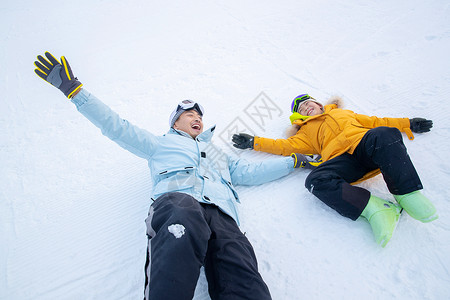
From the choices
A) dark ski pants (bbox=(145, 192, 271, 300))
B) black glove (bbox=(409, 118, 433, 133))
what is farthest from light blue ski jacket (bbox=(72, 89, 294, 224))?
black glove (bbox=(409, 118, 433, 133))

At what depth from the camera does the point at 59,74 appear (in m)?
1.34

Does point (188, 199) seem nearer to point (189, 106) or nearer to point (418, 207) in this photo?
point (189, 106)

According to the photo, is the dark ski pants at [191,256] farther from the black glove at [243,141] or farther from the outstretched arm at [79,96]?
the black glove at [243,141]

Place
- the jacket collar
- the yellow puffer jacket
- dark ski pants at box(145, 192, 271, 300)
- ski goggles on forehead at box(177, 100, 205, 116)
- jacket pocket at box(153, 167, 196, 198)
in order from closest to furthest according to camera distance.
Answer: dark ski pants at box(145, 192, 271, 300), jacket pocket at box(153, 167, 196, 198), the yellow puffer jacket, the jacket collar, ski goggles on forehead at box(177, 100, 205, 116)

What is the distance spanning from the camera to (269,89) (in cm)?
291

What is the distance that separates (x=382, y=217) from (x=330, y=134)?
70 cm

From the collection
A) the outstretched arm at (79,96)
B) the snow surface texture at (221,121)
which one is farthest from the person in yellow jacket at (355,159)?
the outstretched arm at (79,96)

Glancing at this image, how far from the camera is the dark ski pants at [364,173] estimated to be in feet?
4.29

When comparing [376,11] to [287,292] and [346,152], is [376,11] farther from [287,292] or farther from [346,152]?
[287,292]

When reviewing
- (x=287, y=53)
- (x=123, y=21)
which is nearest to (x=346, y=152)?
(x=287, y=53)

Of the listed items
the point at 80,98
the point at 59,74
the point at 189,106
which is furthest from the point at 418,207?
the point at 59,74

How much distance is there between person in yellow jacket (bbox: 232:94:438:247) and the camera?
1.28 m

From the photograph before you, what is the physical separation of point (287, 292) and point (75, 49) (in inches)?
196

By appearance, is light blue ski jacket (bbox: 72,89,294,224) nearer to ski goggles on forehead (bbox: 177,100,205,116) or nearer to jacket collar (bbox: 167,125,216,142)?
jacket collar (bbox: 167,125,216,142)
